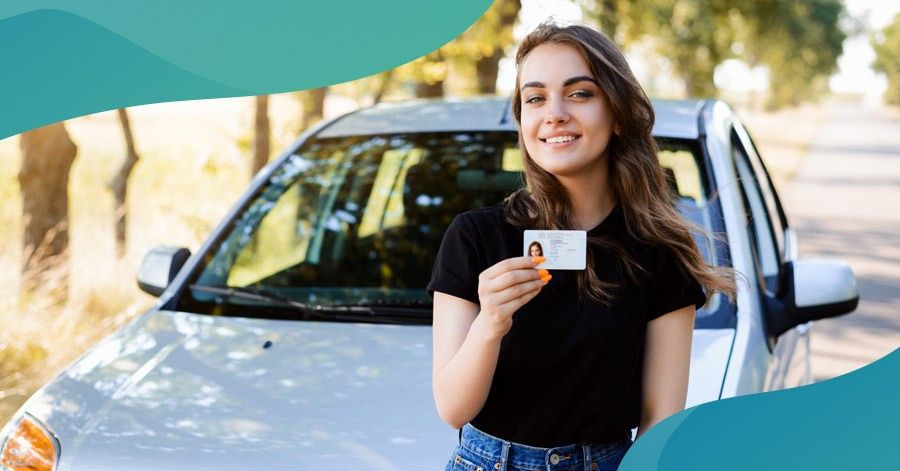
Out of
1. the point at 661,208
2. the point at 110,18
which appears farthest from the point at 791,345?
the point at 110,18

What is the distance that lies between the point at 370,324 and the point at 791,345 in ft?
5.63

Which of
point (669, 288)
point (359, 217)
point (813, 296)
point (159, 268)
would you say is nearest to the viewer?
point (669, 288)

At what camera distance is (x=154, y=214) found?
10.7m

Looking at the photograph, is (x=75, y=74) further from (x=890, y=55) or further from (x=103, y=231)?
(x=890, y=55)

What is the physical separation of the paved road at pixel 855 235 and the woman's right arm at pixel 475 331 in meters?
5.73

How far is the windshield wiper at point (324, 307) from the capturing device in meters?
3.62

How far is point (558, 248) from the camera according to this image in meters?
1.97

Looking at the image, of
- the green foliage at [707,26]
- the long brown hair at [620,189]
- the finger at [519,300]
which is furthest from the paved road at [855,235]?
the finger at [519,300]

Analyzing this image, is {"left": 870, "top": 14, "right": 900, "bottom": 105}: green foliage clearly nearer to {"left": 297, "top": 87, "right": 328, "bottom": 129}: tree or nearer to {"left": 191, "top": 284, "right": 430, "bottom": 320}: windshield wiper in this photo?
{"left": 297, "top": 87, "right": 328, "bottom": 129}: tree

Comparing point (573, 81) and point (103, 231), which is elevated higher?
point (573, 81)

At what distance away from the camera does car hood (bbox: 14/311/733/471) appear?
8.86ft

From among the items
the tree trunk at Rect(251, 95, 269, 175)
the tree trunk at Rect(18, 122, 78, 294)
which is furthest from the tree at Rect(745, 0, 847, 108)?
the tree trunk at Rect(18, 122, 78, 294)

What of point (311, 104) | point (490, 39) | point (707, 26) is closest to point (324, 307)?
point (490, 39)

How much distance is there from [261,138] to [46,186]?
2.32 meters
